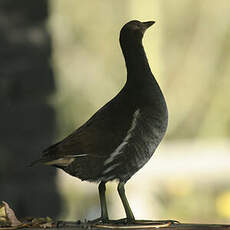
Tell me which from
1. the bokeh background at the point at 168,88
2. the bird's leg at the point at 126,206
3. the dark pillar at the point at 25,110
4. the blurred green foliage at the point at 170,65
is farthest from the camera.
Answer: the blurred green foliage at the point at 170,65

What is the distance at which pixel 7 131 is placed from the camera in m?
3.81

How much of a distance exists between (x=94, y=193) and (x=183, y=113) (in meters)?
1.30

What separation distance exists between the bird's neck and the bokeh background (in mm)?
3728

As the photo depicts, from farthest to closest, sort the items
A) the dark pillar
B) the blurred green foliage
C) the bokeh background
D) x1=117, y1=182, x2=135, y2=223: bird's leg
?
the blurred green foliage < the bokeh background < the dark pillar < x1=117, y1=182, x2=135, y2=223: bird's leg

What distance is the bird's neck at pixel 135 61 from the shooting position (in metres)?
2.03

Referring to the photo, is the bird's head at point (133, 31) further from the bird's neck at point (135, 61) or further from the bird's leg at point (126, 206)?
the bird's leg at point (126, 206)

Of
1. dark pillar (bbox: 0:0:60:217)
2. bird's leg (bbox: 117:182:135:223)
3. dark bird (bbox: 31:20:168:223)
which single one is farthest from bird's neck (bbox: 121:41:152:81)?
dark pillar (bbox: 0:0:60:217)

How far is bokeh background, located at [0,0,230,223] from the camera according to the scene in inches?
261

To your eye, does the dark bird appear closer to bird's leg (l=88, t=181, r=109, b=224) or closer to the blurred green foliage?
bird's leg (l=88, t=181, r=109, b=224)

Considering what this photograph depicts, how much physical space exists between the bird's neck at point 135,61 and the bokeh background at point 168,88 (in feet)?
12.2

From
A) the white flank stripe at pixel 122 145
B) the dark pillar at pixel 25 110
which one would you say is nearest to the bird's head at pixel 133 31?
the white flank stripe at pixel 122 145

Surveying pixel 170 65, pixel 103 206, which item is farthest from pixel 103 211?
pixel 170 65

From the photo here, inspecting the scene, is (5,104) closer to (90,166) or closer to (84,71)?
(90,166)

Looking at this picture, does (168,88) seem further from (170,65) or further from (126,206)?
(126,206)
